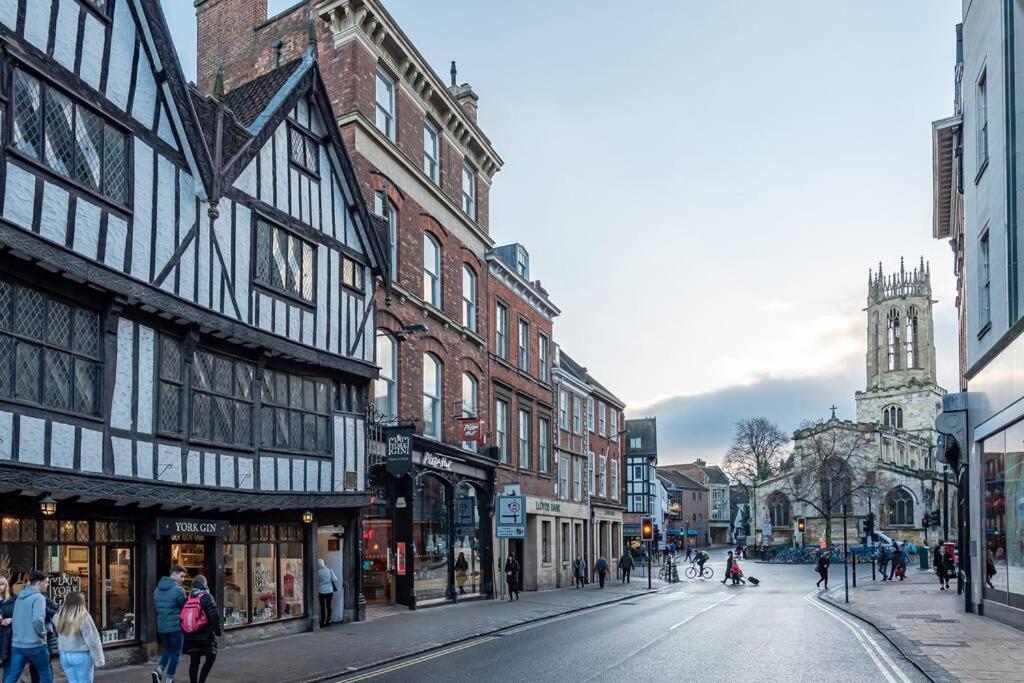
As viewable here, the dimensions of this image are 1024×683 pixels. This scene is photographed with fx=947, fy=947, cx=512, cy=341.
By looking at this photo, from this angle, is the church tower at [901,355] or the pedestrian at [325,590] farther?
the church tower at [901,355]

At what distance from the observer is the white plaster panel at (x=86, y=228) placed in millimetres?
13359

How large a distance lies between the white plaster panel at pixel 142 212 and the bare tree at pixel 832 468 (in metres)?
70.4

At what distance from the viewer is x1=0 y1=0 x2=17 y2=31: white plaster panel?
12219 mm

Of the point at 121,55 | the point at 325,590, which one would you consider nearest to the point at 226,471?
the point at 325,590

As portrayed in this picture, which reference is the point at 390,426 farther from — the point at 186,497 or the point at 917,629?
the point at 917,629

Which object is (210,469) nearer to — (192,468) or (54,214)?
(192,468)

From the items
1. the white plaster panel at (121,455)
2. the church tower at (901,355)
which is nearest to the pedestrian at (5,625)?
the white plaster panel at (121,455)

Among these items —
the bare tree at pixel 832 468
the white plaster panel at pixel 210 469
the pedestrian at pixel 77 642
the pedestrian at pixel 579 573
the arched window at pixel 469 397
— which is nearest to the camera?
the pedestrian at pixel 77 642

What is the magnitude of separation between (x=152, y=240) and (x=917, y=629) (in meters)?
16.5

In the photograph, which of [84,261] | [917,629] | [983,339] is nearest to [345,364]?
[84,261]

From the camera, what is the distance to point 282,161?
19203 mm

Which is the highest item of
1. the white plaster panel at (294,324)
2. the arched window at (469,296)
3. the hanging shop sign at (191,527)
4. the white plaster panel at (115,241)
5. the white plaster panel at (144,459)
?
the arched window at (469,296)

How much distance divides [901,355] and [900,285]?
8142 millimetres

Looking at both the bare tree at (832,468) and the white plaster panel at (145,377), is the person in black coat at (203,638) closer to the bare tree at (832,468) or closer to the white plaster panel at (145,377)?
the white plaster panel at (145,377)
